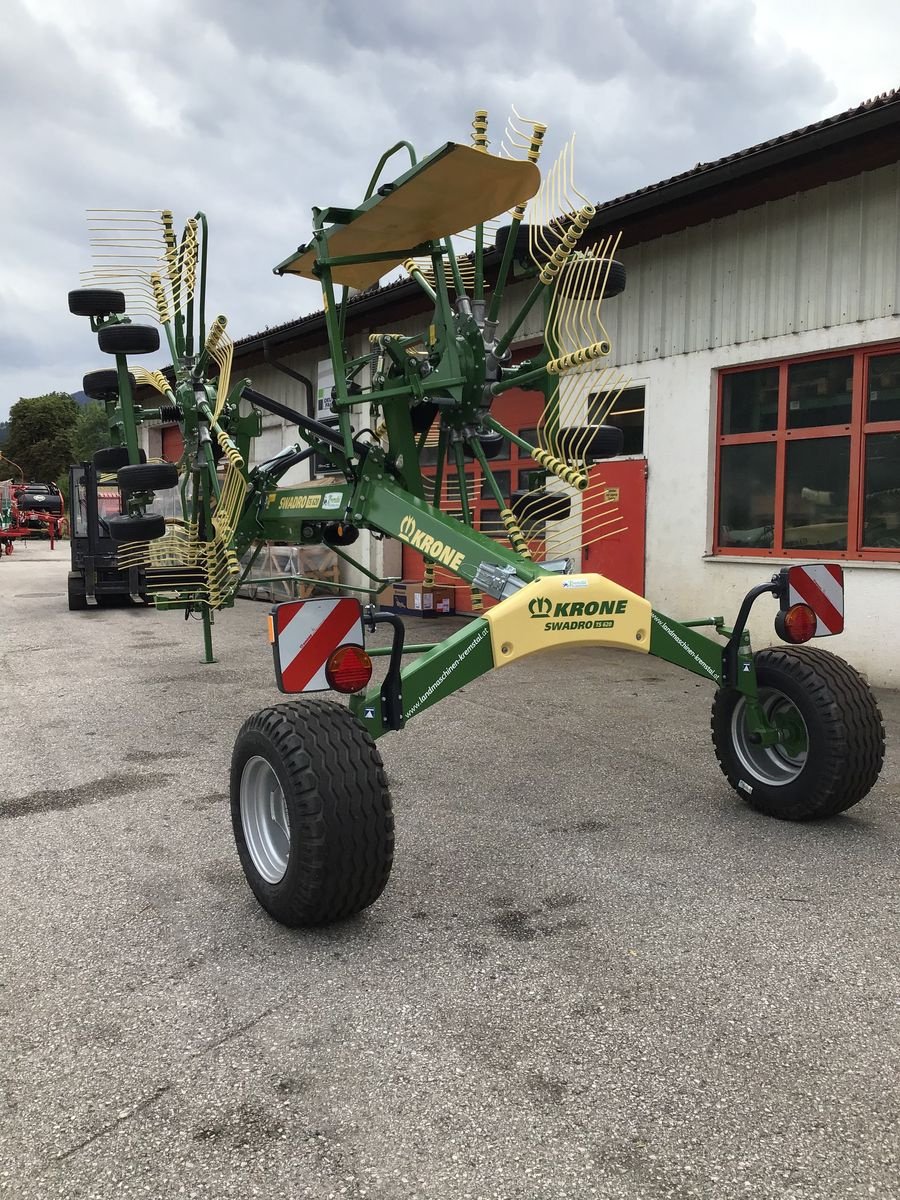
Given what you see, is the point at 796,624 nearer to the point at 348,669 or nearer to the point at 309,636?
the point at 348,669

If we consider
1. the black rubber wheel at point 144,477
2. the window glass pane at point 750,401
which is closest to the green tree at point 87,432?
the window glass pane at point 750,401

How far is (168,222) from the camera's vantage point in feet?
20.2

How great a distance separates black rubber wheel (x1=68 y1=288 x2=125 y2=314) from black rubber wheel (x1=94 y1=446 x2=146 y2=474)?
868 mm

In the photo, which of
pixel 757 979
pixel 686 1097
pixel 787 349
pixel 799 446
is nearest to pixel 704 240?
pixel 787 349

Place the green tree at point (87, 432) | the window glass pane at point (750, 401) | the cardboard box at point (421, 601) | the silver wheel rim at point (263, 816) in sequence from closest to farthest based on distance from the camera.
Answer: the silver wheel rim at point (263, 816), the window glass pane at point (750, 401), the cardboard box at point (421, 601), the green tree at point (87, 432)

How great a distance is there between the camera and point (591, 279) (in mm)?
4023

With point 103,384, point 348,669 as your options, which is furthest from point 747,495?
point 348,669

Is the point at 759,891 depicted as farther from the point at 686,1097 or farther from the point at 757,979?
the point at 686,1097

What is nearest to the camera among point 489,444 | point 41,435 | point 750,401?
point 489,444

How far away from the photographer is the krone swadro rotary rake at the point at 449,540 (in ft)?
10.0

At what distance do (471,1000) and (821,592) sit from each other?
95.5 inches

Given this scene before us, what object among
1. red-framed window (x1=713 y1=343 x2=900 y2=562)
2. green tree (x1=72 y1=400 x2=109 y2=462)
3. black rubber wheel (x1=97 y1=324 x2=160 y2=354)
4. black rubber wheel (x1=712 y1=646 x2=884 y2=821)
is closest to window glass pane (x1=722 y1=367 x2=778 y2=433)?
red-framed window (x1=713 y1=343 x2=900 y2=562)

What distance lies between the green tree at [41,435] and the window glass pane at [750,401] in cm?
6356

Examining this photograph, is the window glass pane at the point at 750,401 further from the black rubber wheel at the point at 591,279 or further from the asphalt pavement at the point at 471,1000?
the black rubber wheel at the point at 591,279
